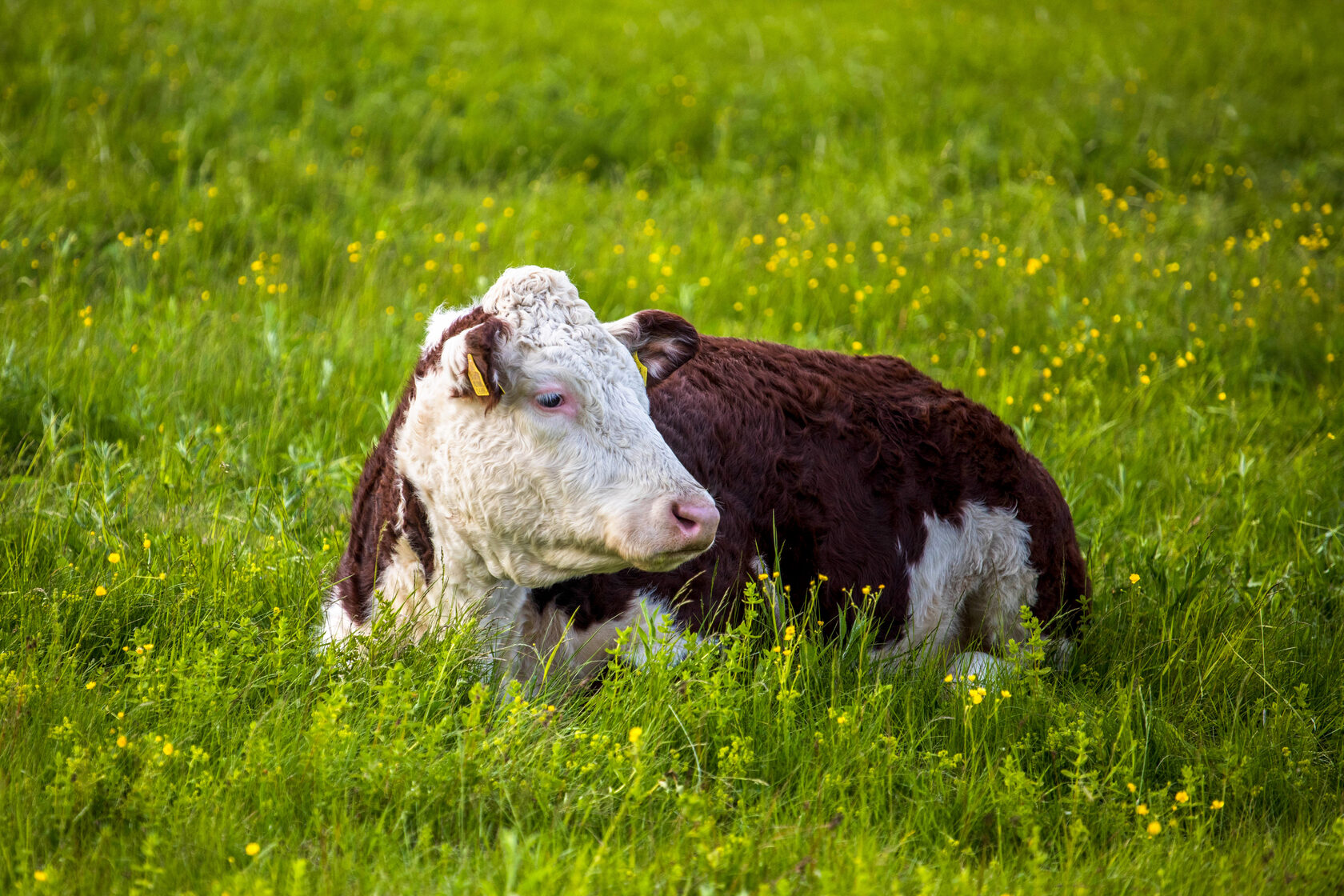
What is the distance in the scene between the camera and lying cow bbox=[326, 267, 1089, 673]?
3121mm

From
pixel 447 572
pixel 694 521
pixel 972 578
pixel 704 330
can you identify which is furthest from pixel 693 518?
pixel 704 330

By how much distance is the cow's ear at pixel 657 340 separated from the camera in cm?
359

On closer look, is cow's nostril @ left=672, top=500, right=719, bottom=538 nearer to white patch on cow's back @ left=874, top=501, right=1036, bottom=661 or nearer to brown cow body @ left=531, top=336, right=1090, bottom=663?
brown cow body @ left=531, top=336, right=1090, bottom=663

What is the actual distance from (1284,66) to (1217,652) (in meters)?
10.2

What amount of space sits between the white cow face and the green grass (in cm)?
44

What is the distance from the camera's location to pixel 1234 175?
953 centimetres

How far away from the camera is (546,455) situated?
3.12m

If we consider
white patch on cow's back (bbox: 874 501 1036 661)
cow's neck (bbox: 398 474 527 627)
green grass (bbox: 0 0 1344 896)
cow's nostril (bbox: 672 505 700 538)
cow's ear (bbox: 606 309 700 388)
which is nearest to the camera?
green grass (bbox: 0 0 1344 896)

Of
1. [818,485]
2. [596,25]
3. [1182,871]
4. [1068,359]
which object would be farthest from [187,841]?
[596,25]

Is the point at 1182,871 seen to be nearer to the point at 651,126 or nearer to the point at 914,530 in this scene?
the point at 914,530

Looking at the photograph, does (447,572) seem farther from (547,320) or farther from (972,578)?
(972,578)

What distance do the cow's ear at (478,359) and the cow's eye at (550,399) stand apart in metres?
0.11

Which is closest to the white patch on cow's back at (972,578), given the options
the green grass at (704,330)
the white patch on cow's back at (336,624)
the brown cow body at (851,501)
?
the brown cow body at (851,501)

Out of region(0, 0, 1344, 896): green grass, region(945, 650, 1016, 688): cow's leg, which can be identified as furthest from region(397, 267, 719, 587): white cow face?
region(945, 650, 1016, 688): cow's leg
